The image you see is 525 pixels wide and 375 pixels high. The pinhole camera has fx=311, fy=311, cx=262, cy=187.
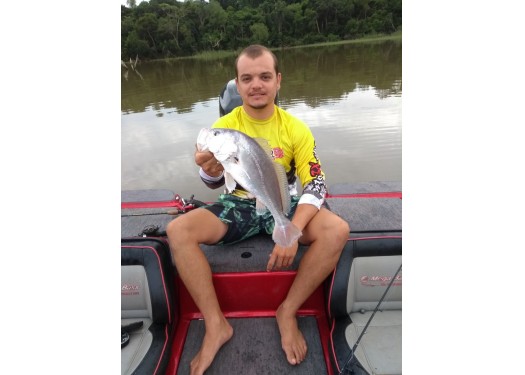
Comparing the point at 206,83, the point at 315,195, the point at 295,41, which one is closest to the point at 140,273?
the point at 315,195

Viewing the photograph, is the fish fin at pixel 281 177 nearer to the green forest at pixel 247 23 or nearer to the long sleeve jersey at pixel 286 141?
the long sleeve jersey at pixel 286 141

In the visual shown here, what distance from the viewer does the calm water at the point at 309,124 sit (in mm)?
5691

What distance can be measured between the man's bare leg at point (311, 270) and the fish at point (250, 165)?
264 millimetres

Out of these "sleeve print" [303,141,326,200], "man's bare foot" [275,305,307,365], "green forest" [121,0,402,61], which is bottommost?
"man's bare foot" [275,305,307,365]

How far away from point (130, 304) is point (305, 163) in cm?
147

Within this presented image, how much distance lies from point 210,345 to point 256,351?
29 cm

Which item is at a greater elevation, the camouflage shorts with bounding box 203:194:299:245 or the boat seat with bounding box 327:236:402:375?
the camouflage shorts with bounding box 203:194:299:245

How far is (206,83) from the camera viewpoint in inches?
667

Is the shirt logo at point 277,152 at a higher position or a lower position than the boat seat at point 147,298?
higher

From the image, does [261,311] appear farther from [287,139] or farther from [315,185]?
[287,139]

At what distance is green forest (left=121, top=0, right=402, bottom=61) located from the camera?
32.8 metres

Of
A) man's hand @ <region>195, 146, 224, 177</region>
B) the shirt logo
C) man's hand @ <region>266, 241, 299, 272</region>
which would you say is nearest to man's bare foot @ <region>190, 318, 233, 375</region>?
man's hand @ <region>266, 241, 299, 272</region>

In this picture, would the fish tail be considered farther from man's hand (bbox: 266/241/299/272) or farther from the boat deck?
the boat deck

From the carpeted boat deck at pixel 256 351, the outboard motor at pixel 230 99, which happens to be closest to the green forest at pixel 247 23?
the outboard motor at pixel 230 99
